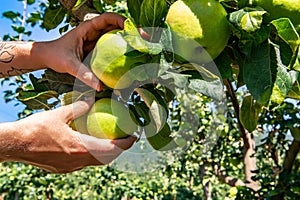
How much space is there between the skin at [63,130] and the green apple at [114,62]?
0.04m

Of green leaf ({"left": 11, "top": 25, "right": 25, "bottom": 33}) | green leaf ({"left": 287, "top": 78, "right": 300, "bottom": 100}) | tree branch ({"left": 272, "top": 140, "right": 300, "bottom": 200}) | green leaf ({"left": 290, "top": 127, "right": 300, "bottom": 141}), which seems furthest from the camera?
green leaf ({"left": 11, "top": 25, "right": 25, "bottom": 33})

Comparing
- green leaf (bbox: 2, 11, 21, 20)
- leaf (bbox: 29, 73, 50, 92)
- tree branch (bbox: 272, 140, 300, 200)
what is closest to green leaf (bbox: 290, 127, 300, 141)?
tree branch (bbox: 272, 140, 300, 200)

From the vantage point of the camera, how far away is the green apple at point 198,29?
1.80 feet

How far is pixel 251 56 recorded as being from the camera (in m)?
0.56

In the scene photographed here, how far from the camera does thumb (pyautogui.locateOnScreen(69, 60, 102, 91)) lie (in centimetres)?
61

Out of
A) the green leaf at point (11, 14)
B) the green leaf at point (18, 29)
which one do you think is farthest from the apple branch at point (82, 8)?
the green leaf at point (11, 14)

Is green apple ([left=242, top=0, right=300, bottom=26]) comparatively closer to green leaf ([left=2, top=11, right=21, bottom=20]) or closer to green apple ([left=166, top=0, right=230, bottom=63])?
green apple ([left=166, top=0, right=230, bottom=63])

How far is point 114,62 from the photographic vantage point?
581mm

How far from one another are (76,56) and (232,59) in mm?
242

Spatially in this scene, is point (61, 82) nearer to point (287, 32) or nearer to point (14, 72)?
point (14, 72)

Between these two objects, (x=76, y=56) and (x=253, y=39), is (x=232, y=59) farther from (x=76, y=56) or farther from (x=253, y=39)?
(x=76, y=56)

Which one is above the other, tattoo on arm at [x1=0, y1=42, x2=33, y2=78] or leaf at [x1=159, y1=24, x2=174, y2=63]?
leaf at [x1=159, y1=24, x2=174, y2=63]

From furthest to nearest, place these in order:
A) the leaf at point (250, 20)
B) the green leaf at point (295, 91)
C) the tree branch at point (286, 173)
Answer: the tree branch at point (286, 173)
the green leaf at point (295, 91)
the leaf at point (250, 20)

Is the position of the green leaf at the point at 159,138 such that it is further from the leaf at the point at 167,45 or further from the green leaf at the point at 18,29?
the green leaf at the point at 18,29
